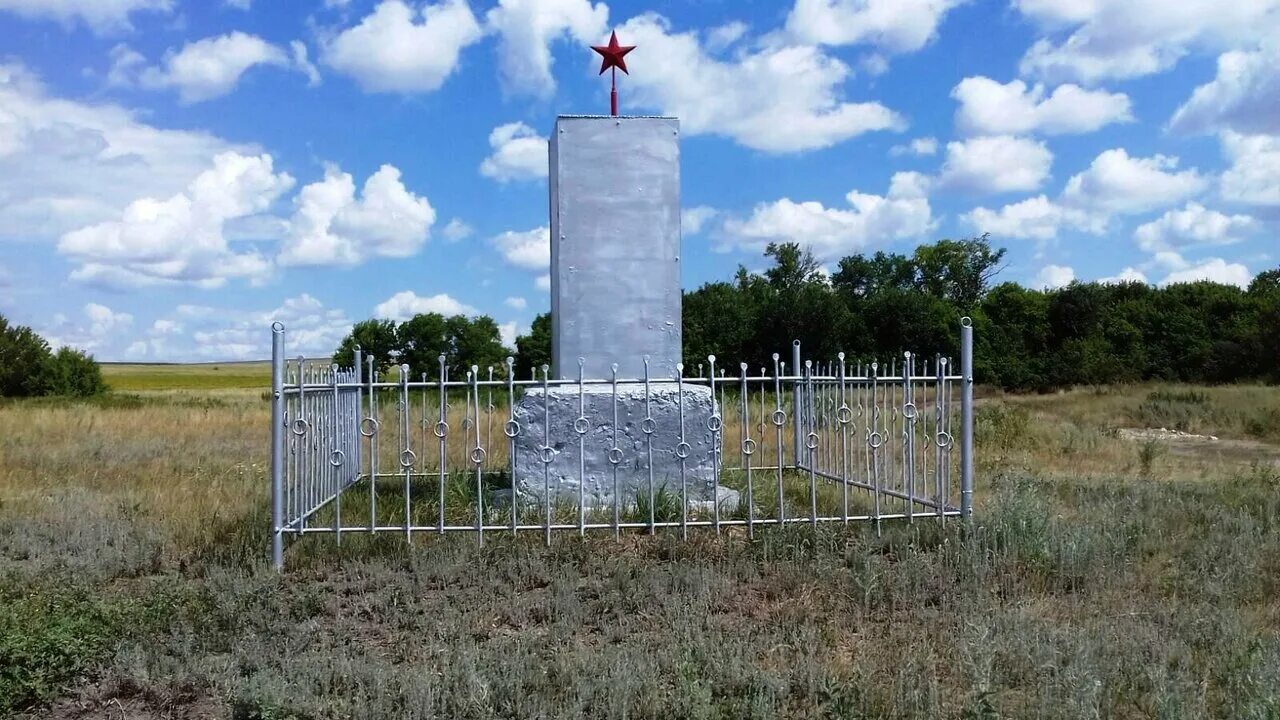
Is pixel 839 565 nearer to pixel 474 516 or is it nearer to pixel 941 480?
pixel 941 480

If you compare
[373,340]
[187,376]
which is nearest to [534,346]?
[373,340]

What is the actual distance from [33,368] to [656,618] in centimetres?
3640

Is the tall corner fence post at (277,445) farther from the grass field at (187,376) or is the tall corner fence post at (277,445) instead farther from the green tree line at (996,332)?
the grass field at (187,376)

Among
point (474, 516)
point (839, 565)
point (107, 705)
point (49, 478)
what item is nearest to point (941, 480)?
point (839, 565)

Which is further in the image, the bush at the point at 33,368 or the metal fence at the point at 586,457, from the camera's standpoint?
the bush at the point at 33,368

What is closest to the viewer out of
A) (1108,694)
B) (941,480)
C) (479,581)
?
(1108,694)

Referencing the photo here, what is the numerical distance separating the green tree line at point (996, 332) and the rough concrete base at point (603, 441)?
24.0 m

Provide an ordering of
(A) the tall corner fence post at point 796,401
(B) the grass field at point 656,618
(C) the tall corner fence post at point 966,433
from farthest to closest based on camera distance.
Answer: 1. (A) the tall corner fence post at point 796,401
2. (C) the tall corner fence post at point 966,433
3. (B) the grass field at point 656,618

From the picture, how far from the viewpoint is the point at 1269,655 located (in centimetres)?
445

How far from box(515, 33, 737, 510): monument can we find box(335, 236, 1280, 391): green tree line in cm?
2372

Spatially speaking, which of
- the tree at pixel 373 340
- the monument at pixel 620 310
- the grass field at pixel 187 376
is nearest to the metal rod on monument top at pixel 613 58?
the monument at pixel 620 310

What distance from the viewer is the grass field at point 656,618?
4055mm

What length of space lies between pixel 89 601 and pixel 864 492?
6354 millimetres

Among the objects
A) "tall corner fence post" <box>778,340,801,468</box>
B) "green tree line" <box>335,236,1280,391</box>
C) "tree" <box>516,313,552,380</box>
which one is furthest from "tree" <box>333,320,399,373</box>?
"tall corner fence post" <box>778,340,801,468</box>
